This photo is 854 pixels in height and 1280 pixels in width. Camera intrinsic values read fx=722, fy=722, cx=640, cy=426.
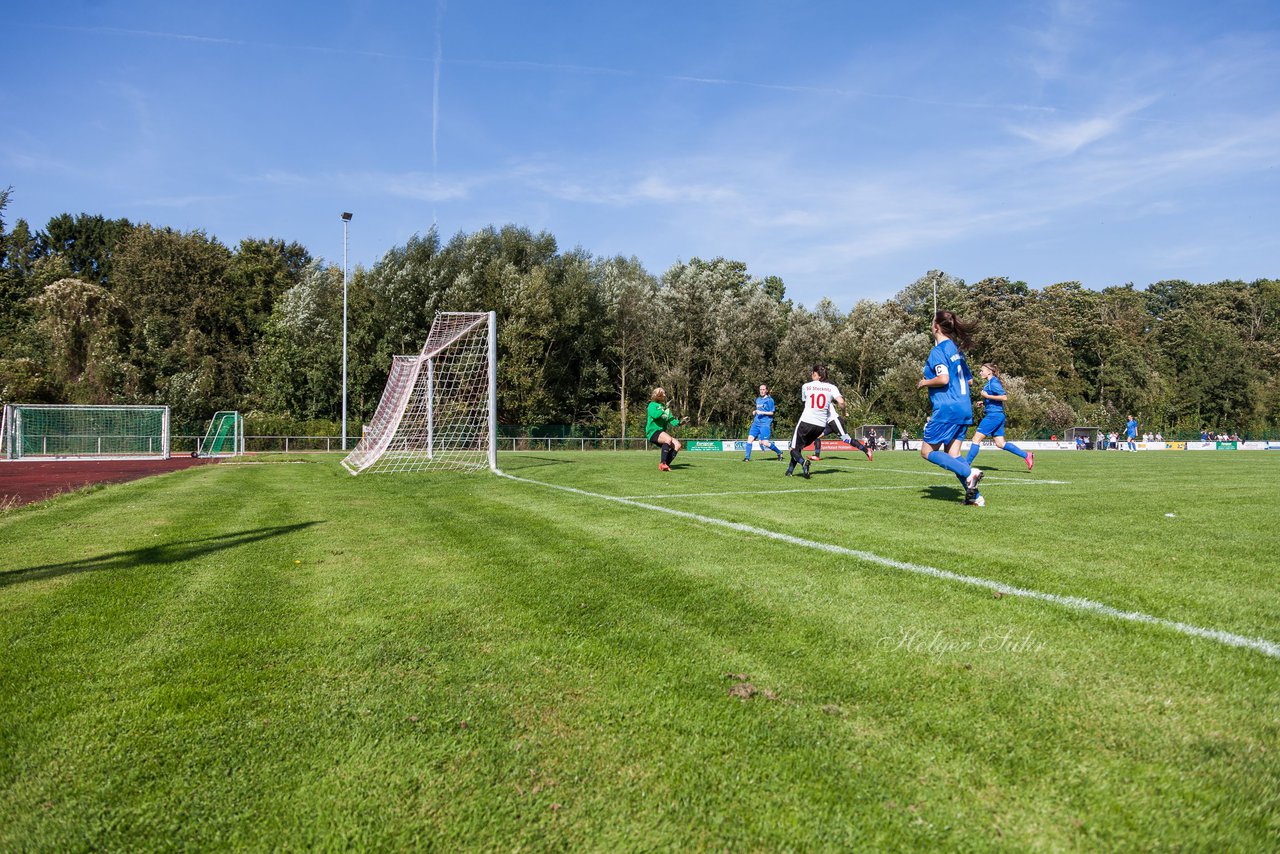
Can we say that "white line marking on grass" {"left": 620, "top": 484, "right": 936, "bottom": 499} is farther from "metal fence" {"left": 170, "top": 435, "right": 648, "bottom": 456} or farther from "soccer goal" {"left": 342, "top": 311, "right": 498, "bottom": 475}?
"metal fence" {"left": 170, "top": 435, "right": 648, "bottom": 456}

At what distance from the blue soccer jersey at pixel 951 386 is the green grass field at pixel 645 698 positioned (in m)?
3.22

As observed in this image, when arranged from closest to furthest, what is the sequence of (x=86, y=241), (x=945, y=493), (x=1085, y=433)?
(x=945, y=493) → (x=1085, y=433) → (x=86, y=241)

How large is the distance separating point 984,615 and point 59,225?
70772mm

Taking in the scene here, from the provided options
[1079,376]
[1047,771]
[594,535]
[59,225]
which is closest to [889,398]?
[1079,376]

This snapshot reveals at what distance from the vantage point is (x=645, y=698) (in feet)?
8.93

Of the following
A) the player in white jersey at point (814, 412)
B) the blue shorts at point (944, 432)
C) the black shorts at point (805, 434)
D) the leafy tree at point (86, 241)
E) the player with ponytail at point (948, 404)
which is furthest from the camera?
the leafy tree at point (86, 241)

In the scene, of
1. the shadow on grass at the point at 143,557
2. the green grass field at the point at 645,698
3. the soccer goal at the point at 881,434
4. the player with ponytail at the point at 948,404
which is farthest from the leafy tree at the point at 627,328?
the green grass field at the point at 645,698

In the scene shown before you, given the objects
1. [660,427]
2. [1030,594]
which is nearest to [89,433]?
[660,427]

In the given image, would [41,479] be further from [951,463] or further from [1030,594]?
[1030,594]

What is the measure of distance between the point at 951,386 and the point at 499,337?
34166mm

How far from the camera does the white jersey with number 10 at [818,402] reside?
43.5 ft

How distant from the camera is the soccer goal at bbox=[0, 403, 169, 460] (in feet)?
96.5

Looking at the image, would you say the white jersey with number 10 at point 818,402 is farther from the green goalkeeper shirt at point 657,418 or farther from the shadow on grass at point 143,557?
the shadow on grass at point 143,557

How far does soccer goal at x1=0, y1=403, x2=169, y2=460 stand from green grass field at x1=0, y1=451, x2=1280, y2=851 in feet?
97.2
